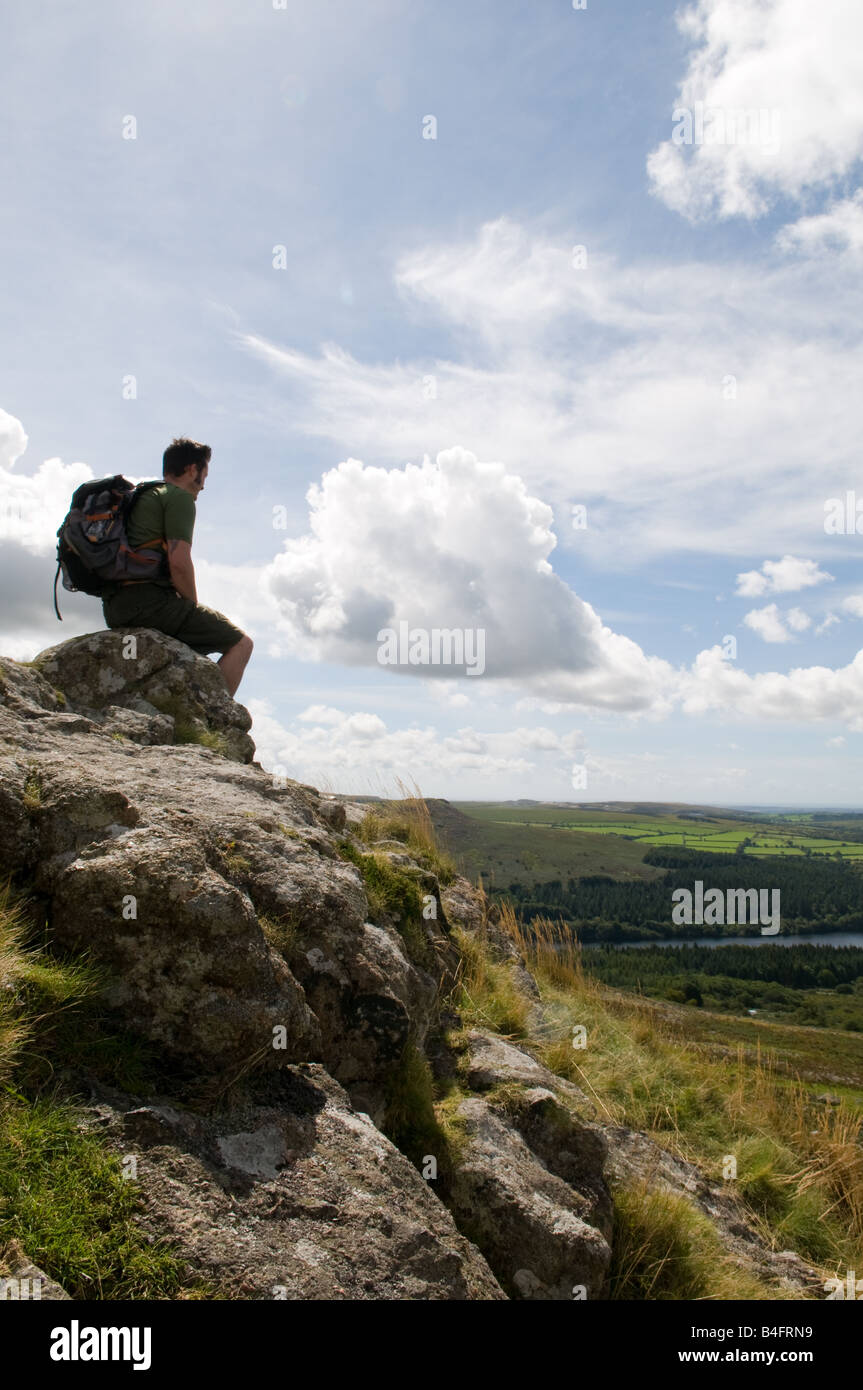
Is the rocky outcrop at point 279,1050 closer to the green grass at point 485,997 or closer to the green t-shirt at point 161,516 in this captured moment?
the green grass at point 485,997

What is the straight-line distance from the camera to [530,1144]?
17.7ft

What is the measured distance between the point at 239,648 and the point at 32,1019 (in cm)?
584

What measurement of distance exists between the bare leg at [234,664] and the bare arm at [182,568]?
814 mm

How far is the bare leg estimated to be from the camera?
8.66 metres

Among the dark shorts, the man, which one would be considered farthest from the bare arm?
→ the dark shorts

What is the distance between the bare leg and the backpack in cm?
128

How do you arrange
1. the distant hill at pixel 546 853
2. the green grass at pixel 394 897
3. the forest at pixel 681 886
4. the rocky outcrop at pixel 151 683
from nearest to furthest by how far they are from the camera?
the green grass at pixel 394 897 < the rocky outcrop at pixel 151 683 < the forest at pixel 681 886 < the distant hill at pixel 546 853

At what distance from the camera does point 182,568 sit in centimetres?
803

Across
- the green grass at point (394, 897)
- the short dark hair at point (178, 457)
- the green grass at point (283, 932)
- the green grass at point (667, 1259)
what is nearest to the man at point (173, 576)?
the short dark hair at point (178, 457)

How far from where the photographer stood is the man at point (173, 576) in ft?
25.9

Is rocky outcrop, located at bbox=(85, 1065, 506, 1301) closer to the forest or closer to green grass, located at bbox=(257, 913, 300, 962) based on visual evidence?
green grass, located at bbox=(257, 913, 300, 962)
